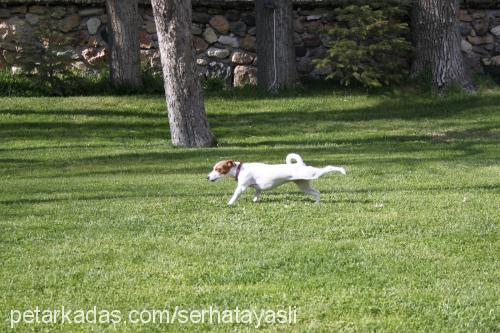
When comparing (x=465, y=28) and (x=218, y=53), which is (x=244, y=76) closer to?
(x=218, y=53)

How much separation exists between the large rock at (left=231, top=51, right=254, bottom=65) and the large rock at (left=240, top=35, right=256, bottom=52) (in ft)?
0.46

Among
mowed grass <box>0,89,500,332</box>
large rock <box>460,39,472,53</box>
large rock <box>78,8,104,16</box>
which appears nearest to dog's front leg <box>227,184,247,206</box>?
mowed grass <box>0,89,500,332</box>

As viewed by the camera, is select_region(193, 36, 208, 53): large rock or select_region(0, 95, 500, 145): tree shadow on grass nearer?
select_region(0, 95, 500, 145): tree shadow on grass

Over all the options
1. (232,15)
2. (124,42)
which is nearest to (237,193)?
(124,42)

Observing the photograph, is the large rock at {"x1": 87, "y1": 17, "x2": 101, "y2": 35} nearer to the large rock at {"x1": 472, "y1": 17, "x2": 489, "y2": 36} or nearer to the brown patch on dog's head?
the large rock at {"x1": 472, "y1": 17, "x2": 489, "y2": 36}

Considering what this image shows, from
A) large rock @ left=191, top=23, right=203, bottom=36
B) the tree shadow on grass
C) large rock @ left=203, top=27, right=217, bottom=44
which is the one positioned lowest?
the tree shadow on grass

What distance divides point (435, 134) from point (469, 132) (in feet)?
2.04

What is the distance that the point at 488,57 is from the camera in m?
20.0

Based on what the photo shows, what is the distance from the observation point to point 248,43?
19.7 meters

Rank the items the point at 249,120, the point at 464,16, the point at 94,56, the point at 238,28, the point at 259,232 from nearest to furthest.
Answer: the point at 259,232, the point at 249,120, the point at 94,56, the point at 238,28, the point at 464,16

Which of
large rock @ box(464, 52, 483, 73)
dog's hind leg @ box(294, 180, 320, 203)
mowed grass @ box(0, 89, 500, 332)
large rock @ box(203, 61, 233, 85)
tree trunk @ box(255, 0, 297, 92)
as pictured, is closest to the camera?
mowed grass @ box(0, 89, 500, 332)

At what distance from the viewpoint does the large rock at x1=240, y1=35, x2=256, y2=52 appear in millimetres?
19641

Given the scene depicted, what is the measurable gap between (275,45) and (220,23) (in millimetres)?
1839

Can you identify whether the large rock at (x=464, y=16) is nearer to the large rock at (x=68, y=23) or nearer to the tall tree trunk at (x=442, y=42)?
the tall tree trunk at (x=442, y=42)
